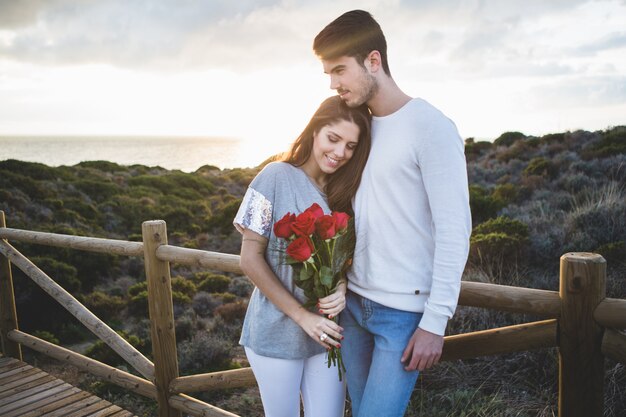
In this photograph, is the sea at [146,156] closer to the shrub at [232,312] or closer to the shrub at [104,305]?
the shrub at [104,305]

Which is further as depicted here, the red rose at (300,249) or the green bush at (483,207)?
the green bush at (483,207)

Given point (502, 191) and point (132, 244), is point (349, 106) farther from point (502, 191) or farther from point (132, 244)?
point (502, 191)

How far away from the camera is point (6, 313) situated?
4566mm

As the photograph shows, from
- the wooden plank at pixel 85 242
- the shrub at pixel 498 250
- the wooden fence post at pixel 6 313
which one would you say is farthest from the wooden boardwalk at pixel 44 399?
the shrub at pixel 498 250

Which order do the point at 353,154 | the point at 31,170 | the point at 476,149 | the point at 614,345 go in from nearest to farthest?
the point at 614,345, the point at 353,154, the point at 31,170, the point at 476,149

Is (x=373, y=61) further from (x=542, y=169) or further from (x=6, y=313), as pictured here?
(x=542, y=169)

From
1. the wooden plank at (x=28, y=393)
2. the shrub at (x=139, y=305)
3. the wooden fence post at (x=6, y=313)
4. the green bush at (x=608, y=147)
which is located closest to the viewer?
the wooden plank at (x=28, y=393)

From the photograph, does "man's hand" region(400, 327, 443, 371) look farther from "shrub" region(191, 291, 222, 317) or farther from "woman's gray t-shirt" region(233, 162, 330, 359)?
"shrub" region(191, 291, 222, 317)

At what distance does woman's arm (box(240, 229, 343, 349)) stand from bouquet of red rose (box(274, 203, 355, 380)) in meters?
0.06

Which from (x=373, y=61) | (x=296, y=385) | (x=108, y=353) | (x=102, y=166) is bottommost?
(x=108, y=353)

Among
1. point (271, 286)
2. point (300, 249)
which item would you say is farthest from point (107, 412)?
point (300, 249)

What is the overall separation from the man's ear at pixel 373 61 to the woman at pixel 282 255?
18 cm

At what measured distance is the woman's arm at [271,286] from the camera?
1.71 metres

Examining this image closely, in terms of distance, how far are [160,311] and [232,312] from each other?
4.43m
